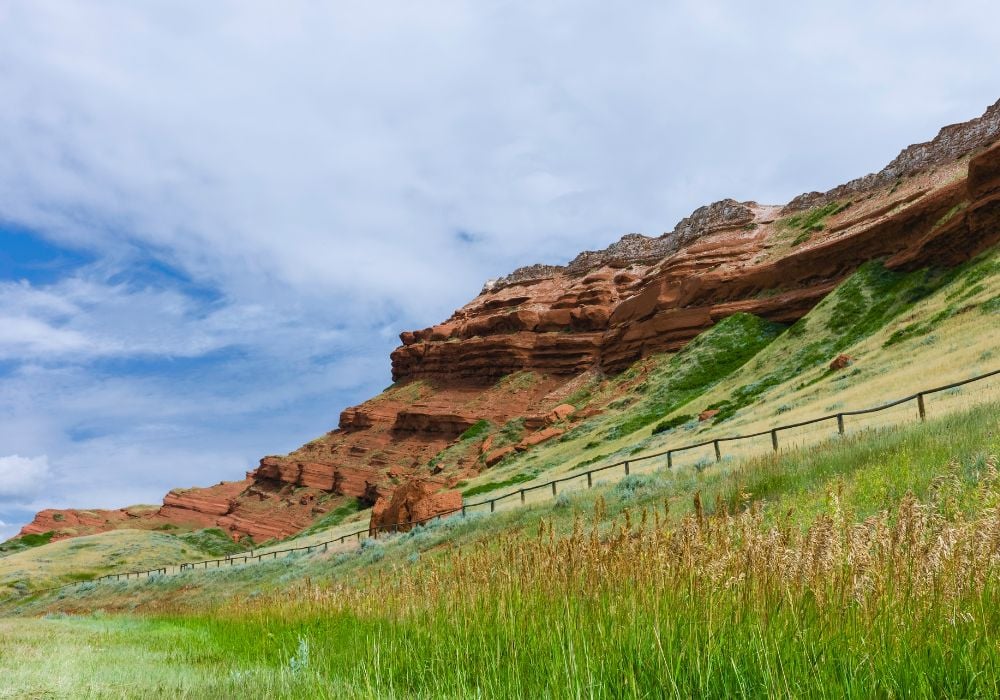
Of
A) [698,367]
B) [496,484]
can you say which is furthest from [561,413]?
[496,484]

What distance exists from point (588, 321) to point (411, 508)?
59.2m

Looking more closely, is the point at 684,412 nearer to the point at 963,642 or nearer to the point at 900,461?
the point at 900,461

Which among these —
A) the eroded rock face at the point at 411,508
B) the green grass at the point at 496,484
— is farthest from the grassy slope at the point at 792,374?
the eroded rock face at the point at 411,508

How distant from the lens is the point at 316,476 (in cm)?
8600

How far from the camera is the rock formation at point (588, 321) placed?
5884cm

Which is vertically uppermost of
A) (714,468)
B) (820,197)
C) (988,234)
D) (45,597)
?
(820,197)

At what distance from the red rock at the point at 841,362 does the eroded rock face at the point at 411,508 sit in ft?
84.1

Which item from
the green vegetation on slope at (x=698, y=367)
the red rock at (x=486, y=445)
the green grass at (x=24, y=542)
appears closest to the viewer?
the green vegetation on slope at (x=698, y=367)

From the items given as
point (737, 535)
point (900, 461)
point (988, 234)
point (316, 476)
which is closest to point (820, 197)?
point (988, 234)

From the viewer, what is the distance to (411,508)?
34250mm

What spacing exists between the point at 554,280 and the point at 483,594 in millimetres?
112470

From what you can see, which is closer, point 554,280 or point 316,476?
point 316,476

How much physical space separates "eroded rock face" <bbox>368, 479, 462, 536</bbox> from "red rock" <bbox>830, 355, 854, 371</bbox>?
2564cm

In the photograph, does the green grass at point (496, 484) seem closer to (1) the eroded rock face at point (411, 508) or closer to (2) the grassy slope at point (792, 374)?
(2) the grassy slope at point (792, 374)
